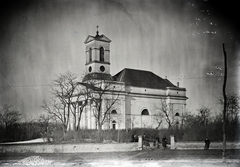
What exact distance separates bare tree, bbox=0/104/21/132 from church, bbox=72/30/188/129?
6200 mm

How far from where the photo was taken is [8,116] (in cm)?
1455

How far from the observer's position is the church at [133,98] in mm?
22141

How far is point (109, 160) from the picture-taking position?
13.5 meters

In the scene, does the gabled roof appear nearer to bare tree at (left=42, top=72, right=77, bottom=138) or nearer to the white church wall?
bare tree at (left=42, top=72, right=77, bottom=138)

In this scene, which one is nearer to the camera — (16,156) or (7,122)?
(16,156)

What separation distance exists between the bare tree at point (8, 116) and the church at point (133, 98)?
6200mm

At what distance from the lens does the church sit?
22.1 meters

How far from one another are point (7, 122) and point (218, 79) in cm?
1067

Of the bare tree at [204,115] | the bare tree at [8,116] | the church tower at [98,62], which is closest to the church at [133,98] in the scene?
the church tower at [98,62]

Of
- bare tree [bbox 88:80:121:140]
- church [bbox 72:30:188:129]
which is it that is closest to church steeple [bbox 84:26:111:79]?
church [bbox 72:30:188:129]

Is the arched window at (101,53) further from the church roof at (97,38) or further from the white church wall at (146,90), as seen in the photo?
the white church wall at (146,90)

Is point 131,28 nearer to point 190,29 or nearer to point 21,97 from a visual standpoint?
point 190,29

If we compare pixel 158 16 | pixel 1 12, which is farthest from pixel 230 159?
pixel 1 12

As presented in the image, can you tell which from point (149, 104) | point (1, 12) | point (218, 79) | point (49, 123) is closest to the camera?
point (1, 12)
